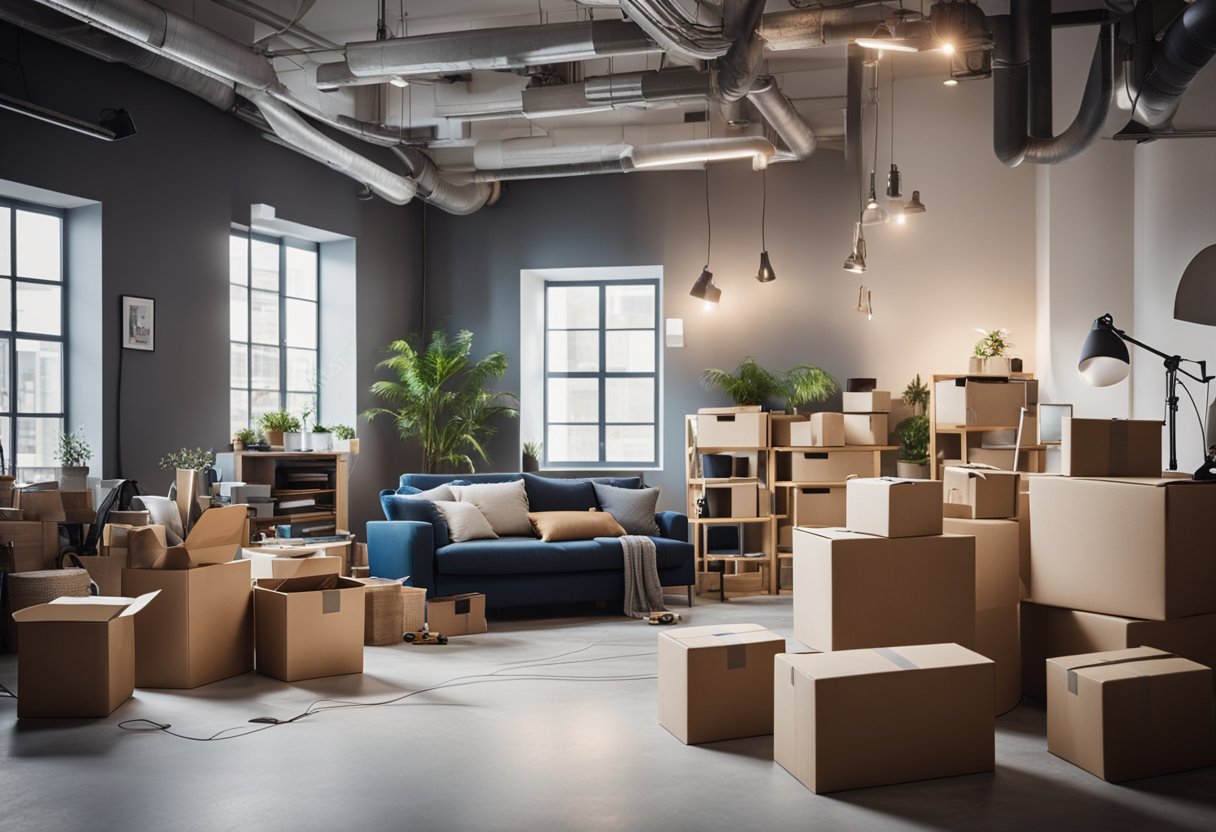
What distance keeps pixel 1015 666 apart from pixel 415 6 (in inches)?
219

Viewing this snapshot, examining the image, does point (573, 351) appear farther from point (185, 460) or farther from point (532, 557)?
point (185, 460)

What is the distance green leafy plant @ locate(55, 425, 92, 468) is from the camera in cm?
634

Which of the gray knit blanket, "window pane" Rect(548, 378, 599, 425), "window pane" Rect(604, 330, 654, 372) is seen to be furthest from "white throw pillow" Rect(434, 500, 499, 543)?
"window pane" Rect(604, 330, 654, 372)

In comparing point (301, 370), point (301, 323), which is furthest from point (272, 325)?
point (301, 370)

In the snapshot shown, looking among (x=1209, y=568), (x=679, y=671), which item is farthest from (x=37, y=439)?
(x=1209, y=568)

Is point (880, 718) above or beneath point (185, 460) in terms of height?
beneath

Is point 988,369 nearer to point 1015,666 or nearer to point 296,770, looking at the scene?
point 1015,666

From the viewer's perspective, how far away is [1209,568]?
399 centimetres

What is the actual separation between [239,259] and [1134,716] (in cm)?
714

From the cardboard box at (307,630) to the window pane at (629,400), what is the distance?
5.10 meters

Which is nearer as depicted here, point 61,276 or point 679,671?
point 679,671

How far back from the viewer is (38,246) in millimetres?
6625

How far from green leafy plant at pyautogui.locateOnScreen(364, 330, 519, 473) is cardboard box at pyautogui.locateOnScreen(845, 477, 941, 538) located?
17.2ft

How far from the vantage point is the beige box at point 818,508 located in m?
7.99
